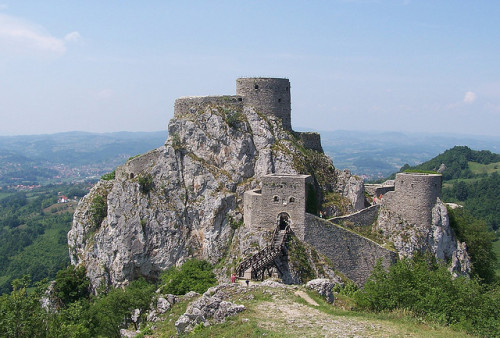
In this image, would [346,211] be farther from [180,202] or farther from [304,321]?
[304,321]

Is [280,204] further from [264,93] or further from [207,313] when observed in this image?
[207,313]

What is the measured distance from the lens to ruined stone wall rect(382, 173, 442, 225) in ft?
146

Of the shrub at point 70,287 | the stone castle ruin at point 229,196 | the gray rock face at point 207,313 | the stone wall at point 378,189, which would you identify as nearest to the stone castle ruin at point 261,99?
the stone castle ruin at point 229,196

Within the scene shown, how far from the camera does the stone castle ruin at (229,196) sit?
45281 millimetres

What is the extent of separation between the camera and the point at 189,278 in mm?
46344

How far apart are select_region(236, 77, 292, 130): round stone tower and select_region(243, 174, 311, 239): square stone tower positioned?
12.6 meters

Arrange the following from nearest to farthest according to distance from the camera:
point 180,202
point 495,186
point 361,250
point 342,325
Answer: point 342,325 < point 361,250 < point 180,202 < point 495,186

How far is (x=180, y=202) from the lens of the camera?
53.5m

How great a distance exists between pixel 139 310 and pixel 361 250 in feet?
66.1

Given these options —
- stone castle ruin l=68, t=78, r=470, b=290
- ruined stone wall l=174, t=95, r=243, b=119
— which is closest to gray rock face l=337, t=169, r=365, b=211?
stone castle ruin l=68, t=78, r=470, b=290

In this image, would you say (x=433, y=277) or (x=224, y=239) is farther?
(x=224, y=239)

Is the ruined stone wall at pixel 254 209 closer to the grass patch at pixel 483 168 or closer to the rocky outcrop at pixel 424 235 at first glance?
the rocky outcrop at pixel 424 235

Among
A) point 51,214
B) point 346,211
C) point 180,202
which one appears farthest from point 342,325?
point 51,214

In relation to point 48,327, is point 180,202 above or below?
above
